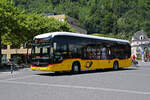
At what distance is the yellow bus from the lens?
14938 mm

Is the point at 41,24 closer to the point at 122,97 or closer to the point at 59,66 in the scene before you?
the point at 59,66

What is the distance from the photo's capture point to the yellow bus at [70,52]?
14.9 meters

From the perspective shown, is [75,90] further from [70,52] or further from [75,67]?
[75,67]

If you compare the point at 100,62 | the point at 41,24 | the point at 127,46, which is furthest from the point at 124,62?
the point at 41,24

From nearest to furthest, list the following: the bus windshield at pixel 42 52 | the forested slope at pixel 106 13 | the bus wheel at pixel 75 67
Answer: the bus windshield at pixel 42 52 → the bus wheel at pixel 75 67 → the forested slope at pixel 106 13

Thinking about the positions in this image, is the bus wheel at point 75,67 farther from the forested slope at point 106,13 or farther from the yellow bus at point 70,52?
the forested slope at point 106,13

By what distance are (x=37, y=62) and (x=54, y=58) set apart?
4.57 feet

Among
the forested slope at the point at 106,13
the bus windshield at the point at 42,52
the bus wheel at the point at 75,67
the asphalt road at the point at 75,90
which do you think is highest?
the forested slope at the point at 106,13

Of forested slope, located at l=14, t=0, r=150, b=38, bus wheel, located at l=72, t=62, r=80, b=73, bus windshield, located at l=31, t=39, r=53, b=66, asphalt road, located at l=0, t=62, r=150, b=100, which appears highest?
forested slope, located at l=14, t=0, r=150, b=38

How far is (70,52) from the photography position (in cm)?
1588

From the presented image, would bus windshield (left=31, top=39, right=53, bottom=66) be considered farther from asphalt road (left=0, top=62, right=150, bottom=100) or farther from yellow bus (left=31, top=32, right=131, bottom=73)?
asphalt road (left=0, top=62, right=150, bottom=100)

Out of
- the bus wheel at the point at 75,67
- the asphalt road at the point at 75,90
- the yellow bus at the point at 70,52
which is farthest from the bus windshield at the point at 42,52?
the asphalt road at the point at 75,90

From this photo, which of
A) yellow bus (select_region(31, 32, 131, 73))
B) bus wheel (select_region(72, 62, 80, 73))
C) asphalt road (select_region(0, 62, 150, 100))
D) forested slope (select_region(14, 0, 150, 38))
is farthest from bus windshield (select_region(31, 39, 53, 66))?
forested slope (select_region(14, 0, 150, 38))

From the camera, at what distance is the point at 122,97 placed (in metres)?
7.51
